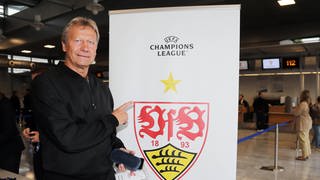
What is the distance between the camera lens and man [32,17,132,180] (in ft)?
4.01

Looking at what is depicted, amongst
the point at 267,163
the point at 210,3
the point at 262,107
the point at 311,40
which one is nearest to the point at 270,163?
the point at 267,163

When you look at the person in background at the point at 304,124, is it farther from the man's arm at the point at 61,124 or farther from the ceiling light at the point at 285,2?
the man's arm at the point at 61,124

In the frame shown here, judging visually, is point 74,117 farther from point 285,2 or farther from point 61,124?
point 285,2

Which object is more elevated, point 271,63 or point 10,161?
point 271,63

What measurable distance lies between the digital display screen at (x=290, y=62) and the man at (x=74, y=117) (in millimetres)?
10313

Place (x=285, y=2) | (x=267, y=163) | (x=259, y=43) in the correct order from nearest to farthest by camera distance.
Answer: (x=285, y=2), (x=267, y=163), (x=259, y=43)

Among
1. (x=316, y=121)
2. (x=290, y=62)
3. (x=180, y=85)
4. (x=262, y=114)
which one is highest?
(x=290, y=62)

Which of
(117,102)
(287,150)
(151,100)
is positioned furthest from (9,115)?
(287,150)

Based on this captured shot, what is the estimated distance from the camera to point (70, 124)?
1.23 m

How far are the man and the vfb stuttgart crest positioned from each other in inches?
23.1

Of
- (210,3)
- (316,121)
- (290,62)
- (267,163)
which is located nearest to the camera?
(210,3)

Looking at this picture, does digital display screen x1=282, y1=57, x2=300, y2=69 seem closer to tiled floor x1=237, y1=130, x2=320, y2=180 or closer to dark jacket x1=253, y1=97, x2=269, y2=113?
dark jacket x1=253, y1=97, x2=269, y2=113

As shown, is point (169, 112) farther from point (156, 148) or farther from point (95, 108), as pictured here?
point (95, 108)

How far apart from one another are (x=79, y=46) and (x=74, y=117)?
0.33m
